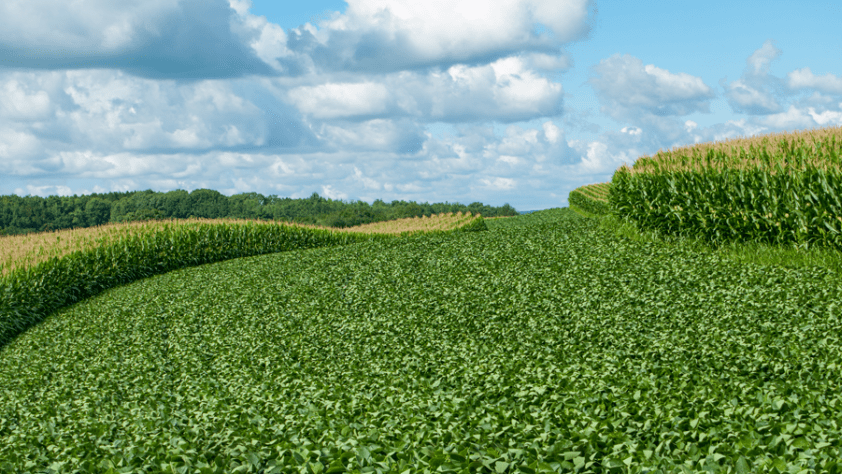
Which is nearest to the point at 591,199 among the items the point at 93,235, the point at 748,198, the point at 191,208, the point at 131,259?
the point at 748,198

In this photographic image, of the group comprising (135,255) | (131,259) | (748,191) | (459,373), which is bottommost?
(459,373)

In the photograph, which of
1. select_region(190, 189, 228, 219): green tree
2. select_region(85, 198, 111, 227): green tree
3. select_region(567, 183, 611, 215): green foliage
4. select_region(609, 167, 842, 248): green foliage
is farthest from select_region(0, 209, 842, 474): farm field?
select_region(190, 189, 228, 219): green tree

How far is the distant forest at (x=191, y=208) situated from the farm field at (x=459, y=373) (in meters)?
29.6

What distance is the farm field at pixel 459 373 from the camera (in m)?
4.53

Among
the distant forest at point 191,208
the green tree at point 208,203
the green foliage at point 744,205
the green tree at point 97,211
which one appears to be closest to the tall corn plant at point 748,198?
the green foliage at point 744,205

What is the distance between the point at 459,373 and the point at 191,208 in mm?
49879

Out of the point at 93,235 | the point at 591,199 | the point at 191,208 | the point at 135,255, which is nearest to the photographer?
the point at 135,255

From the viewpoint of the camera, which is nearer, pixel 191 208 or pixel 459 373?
pixel 459 373

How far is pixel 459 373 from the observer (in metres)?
6.27

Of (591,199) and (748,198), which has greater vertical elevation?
(591,199)

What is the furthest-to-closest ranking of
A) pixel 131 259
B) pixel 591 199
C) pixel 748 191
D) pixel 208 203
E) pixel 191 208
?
pixel 208 203
pixel 191 208
pixel 591 199
pixel 131 259
pixel 748 191

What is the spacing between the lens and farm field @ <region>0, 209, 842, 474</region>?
178 inches

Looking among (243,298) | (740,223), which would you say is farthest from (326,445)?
(740,223)

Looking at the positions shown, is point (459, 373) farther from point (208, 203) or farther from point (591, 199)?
point (208, 203)
